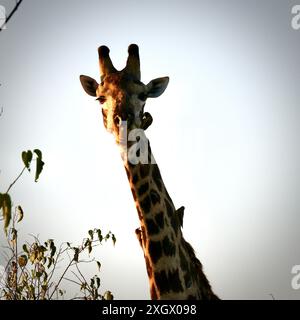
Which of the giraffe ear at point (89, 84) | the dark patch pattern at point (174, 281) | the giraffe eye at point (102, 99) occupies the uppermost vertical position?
the giraffe ear at point (89, 84)

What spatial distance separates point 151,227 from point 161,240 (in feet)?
0.59

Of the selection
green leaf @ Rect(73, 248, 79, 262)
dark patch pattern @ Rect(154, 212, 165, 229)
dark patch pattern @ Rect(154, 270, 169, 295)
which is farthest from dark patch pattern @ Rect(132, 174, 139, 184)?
green leaf @ Rect(73, 248, 79, 262)

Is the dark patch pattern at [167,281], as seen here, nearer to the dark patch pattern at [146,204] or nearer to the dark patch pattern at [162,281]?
the dark patch pattern at [162,281]

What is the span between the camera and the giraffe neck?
568 centimetres

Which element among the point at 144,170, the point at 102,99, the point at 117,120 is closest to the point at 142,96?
the point at 102,99

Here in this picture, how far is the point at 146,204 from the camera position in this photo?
6039 mm

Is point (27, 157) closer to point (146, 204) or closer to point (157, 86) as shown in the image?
point (146, 204)

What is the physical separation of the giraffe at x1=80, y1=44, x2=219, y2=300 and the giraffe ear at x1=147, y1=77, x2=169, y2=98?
Answer: 361 mm

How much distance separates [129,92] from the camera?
6125 mm

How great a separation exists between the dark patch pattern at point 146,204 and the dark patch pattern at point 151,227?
0.13 metres

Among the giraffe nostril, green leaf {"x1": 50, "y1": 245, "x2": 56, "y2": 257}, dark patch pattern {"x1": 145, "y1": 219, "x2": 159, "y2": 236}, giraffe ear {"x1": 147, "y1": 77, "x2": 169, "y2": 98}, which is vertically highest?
giraffe ear {"x1": 147, "y1": 77, "x2": 169, "y2": 98}

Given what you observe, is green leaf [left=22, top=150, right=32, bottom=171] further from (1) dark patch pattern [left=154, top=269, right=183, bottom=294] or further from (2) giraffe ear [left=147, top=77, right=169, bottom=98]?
(2) giraffe ear [left=147, top=77, right=169, bottom=98]

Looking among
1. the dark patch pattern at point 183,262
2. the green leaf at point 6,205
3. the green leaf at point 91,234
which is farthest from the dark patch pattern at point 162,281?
the green leaf at point 91,234

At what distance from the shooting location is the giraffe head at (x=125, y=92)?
5.87 meters
